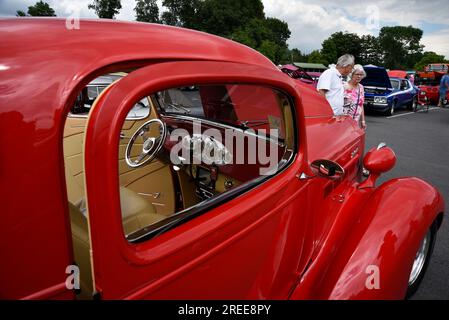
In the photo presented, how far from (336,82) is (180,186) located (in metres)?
3.48

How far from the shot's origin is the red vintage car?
0.74m

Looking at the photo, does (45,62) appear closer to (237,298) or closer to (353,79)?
(237,298)

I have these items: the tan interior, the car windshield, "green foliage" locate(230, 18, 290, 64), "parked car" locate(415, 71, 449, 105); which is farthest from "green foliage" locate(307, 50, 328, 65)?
the tan interior

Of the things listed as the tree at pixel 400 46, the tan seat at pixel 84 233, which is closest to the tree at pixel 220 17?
the tree at pixel 400 46

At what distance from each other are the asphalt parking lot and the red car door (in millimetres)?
1623

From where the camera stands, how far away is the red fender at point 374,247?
4.77ft

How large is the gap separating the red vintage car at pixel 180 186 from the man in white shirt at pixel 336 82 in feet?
7.88

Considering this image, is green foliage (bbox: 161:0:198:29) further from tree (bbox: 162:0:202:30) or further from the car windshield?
the car windshield

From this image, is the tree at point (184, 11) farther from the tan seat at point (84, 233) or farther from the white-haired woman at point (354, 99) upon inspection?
the tan seat at point (84, 233)

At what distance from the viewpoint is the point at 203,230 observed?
3.41 feet

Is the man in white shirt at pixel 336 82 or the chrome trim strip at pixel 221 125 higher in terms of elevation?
the man in white shirt at pixel 336 82

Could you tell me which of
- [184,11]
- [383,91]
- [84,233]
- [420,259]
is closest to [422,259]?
[420,259]

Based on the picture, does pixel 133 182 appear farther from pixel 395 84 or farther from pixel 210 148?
pixel 395 84
